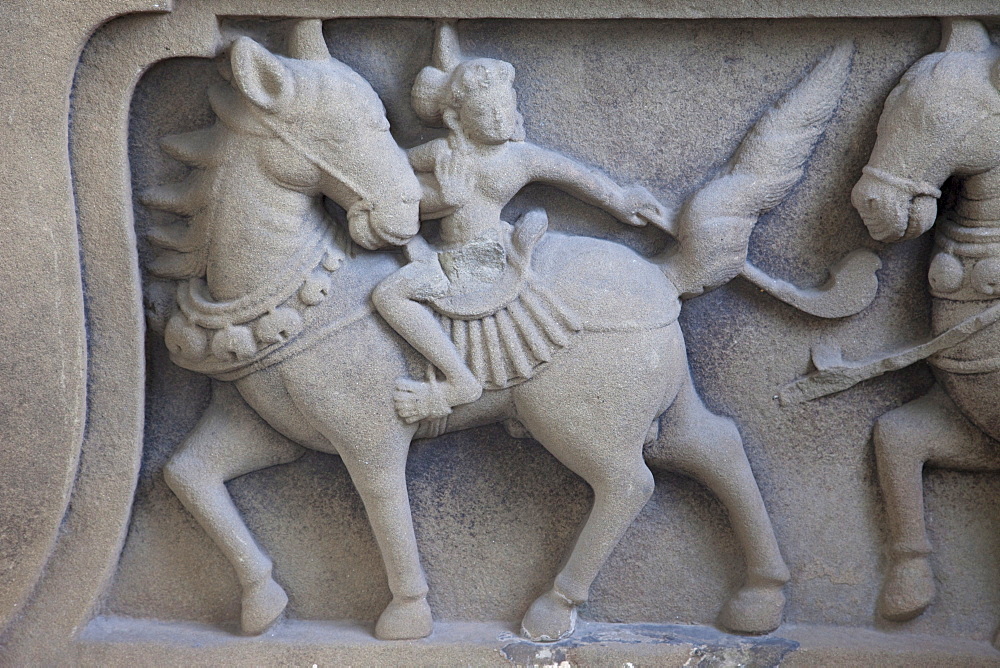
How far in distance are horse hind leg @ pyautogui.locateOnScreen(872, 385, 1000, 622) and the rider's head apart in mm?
1137

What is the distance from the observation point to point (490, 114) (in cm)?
222

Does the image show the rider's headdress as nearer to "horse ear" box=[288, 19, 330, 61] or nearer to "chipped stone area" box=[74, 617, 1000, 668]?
"horse ear" box=[288, 19, 330, 61]

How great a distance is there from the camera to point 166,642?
2.46 metres

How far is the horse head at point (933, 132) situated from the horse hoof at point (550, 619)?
43.9 inches

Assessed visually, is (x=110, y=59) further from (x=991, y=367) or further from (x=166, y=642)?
(x=991, y=367)

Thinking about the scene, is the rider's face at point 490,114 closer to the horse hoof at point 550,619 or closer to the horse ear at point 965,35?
the horse ear at point 965,35

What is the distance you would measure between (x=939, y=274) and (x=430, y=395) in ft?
3.80

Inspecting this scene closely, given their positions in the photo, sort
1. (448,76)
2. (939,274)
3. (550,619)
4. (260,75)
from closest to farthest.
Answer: (260,75) → (448,76) → (939,274) → (550,619)

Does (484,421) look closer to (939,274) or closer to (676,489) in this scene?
(676,489)

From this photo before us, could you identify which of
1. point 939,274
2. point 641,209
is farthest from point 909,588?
point 641,209

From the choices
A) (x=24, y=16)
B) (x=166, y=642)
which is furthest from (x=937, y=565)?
(x=24, y=16)

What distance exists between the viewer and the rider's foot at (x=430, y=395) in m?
2.28

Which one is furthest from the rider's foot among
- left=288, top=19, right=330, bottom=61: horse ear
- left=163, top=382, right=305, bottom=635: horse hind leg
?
left=288, top=19, right=330, bottom=61: horse ear

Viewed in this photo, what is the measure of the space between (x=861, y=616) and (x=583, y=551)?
72 cm
